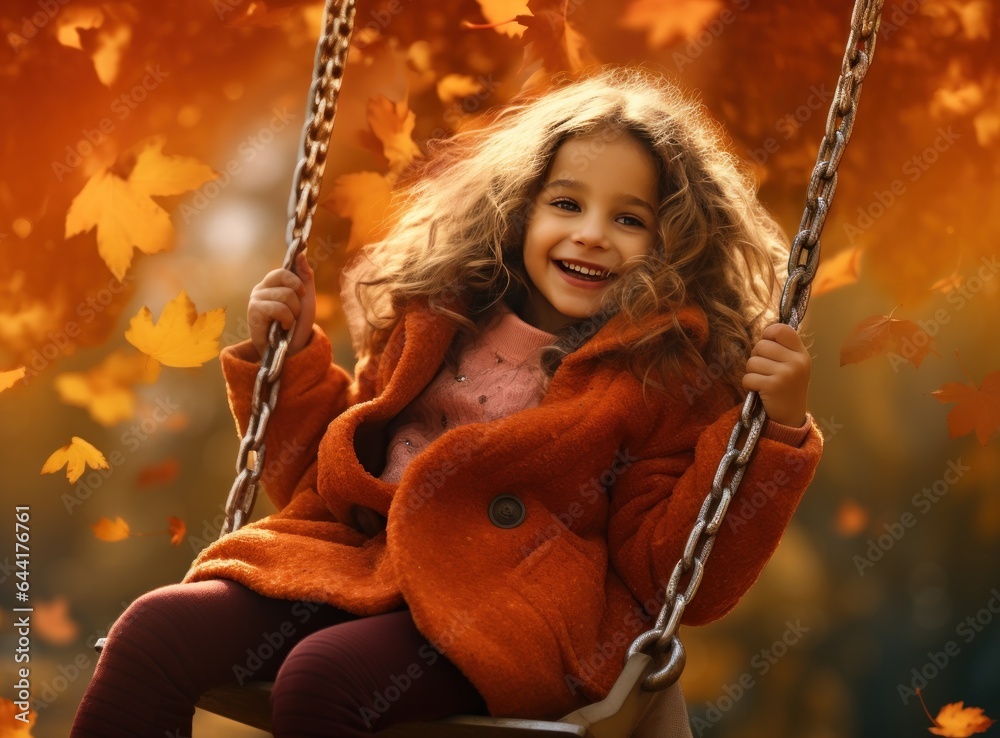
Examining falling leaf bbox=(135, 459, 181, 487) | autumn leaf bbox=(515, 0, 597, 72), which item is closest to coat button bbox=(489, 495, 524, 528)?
autumn leaf bbox=(515, 0, 597, 72)

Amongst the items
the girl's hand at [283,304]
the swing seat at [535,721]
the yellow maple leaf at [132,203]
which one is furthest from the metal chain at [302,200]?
the yellow maple leaf at [132,203]

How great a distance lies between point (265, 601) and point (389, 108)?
1.31 meters

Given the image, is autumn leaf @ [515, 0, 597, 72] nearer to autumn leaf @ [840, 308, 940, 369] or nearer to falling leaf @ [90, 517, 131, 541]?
autumn leaf @ [840, 308, 940, 369]

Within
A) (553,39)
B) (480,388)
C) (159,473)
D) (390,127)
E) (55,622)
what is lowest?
(55,622)

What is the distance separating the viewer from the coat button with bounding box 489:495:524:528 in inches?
61.2

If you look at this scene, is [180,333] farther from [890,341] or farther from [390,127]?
[890,341]

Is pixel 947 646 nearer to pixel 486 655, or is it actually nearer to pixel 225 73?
pixel 486 655

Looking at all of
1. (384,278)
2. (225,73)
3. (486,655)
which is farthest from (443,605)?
(225,73)

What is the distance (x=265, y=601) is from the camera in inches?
59.4

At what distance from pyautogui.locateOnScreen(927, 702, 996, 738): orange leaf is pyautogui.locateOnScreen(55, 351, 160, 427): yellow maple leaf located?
1697 millimetres

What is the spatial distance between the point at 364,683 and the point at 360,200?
1401 millimetres

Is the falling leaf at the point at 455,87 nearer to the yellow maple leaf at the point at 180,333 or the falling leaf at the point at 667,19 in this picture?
the falling leaf at the point at 667,19

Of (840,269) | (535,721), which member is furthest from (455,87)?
(535,721)

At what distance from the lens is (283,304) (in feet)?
5.62
